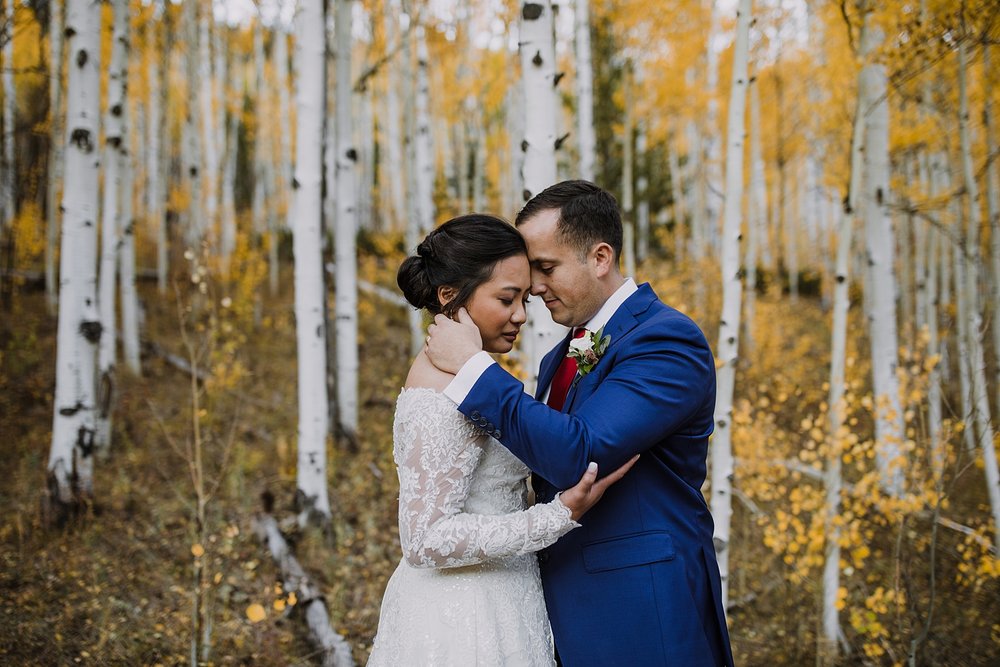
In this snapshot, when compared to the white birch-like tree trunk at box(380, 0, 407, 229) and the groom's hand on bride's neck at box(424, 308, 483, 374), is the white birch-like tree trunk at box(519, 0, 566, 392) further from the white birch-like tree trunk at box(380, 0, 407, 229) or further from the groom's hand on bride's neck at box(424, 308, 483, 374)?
the white birch-like tree trunk at box(380, 0, 407, 229)

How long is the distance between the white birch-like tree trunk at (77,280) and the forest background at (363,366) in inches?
0.8

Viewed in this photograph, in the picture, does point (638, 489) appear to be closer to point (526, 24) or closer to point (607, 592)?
point (607, 592)

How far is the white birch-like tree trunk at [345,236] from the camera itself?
7324 mm

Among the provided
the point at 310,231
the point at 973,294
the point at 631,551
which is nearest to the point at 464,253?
the point at 631,551

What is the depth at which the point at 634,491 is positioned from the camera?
1897mm

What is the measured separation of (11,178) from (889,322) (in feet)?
49.2

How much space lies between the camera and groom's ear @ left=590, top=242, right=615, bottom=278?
219cm

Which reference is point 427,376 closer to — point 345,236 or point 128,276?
point 345,236

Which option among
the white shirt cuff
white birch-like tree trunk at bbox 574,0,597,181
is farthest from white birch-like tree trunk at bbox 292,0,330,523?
white birch-like tree trunk at bbox 574,0,597,181

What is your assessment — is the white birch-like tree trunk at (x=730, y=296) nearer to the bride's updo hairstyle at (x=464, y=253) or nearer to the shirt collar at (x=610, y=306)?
the shirt collar at (x=610, y=306)

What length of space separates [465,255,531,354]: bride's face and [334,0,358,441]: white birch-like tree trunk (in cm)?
559

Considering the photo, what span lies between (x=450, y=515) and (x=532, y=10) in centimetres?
273

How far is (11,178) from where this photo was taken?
12406mm

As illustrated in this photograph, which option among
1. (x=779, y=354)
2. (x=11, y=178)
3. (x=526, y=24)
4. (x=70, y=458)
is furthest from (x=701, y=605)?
(x=11, y=178)
